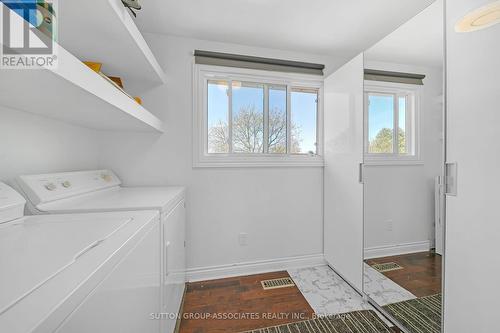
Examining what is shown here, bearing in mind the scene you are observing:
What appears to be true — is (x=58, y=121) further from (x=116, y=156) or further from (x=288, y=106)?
(x=288, y=106)

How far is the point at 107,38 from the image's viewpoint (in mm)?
1264

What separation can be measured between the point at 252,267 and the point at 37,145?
6.69 ft

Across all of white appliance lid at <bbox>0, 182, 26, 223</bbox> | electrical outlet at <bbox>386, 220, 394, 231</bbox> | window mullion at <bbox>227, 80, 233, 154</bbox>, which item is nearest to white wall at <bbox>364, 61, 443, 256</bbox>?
electrical outlet at <bbox>386, 220, 394, 231</bbox>

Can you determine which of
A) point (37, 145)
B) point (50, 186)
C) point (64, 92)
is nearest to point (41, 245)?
point (64, 92)

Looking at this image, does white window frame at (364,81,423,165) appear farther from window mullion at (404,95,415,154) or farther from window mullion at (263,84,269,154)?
window mullion at (263,84,269,154)

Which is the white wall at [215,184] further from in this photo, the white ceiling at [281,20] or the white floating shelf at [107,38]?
the white floating shelf at [107,38]

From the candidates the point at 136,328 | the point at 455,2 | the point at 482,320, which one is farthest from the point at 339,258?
the point at 455,2

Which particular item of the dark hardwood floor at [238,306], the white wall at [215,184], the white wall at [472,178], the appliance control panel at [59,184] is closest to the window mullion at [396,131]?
the white wall at [472,178]

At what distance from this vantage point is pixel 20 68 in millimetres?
610

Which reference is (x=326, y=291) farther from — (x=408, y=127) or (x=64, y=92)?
(x=64, y=92)

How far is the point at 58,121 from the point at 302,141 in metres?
2.23

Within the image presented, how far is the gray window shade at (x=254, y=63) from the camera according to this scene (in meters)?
2.05

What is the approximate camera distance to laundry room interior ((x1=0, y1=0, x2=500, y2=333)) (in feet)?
2.25

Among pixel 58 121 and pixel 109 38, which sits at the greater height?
pixel 109 38
